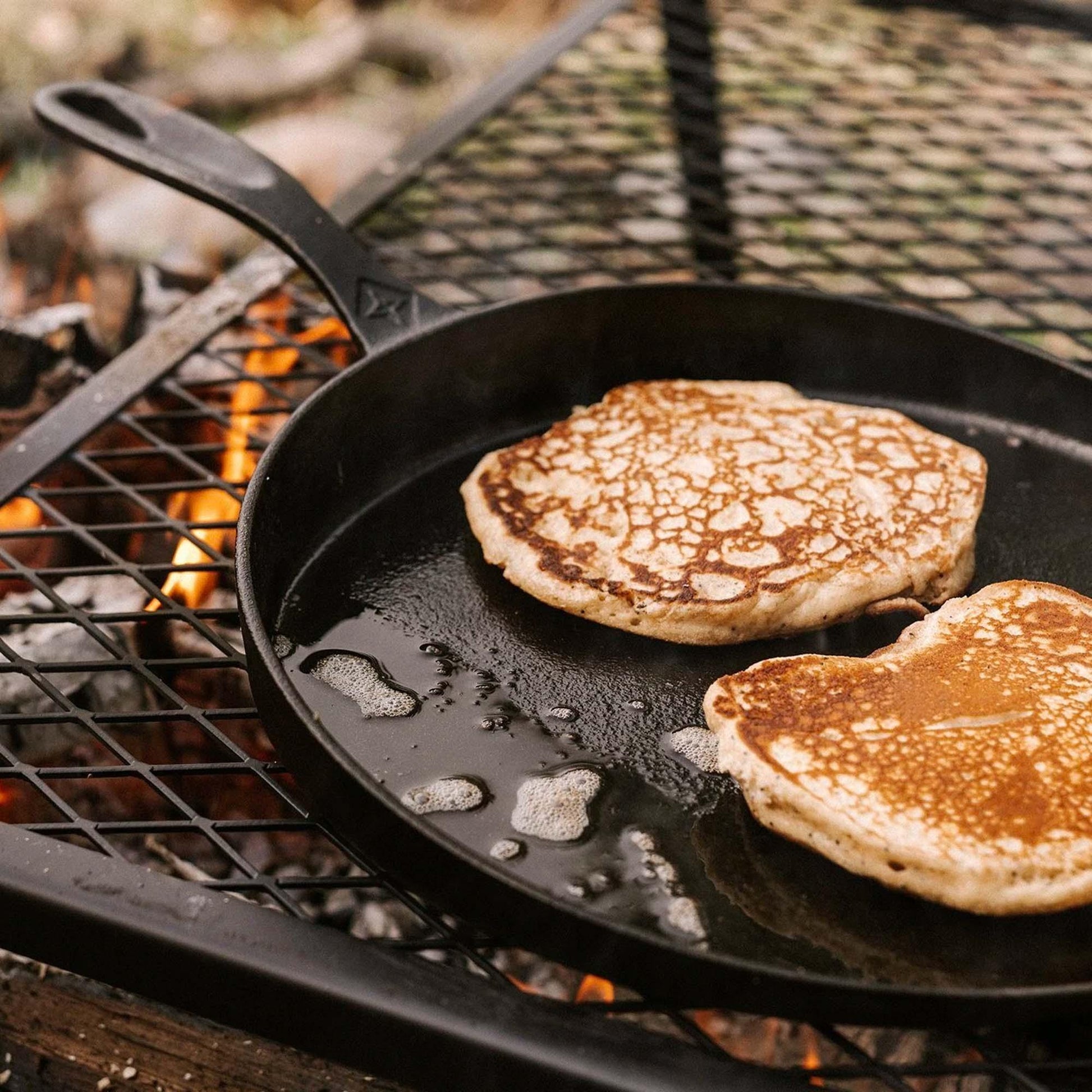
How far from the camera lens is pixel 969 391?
86.6 inches

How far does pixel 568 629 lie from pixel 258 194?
0.93 metres

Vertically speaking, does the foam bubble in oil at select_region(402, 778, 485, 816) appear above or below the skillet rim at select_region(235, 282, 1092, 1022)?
below

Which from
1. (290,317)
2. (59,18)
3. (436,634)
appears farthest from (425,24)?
(436,634)

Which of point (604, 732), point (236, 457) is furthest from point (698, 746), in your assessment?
point (236, 457)

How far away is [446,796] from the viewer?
148cm

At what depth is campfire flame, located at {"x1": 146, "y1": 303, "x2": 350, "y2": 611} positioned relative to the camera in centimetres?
211

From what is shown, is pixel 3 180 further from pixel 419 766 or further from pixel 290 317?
pixel 419 766

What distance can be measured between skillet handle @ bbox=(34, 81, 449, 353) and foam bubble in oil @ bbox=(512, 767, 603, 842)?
856 mm

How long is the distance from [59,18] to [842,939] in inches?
227

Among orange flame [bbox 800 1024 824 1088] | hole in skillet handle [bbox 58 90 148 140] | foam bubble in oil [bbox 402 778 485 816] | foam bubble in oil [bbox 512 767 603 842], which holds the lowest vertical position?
orange flame [bbox 800 1024 824 1088]

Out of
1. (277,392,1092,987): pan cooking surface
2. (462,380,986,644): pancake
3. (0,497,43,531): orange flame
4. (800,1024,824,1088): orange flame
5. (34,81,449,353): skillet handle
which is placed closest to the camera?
(277,392,1092,987): pan cooking surface

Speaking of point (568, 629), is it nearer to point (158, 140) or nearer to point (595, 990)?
point (595, 990)

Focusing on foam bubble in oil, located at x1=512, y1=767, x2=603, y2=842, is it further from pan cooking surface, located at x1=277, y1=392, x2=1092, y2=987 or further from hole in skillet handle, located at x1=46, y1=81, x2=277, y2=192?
hole in skillet handle, located at x1=46, y1=81, x2=277, y2=192

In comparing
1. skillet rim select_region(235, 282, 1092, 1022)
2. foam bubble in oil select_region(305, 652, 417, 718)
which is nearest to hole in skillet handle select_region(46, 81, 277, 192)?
skillet rim select_region(235, 282, 1092, 1022)
